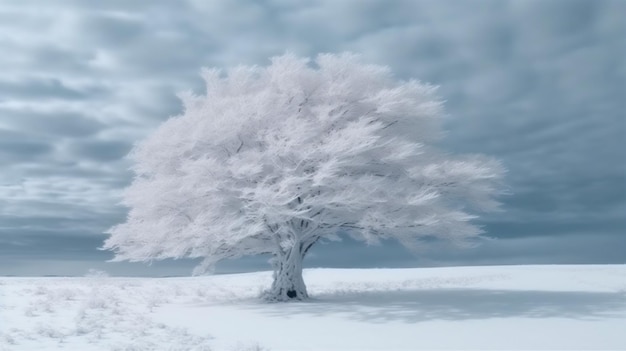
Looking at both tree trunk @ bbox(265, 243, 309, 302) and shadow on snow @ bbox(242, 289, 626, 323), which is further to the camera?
tree trunk @ bbox(265, 243, 309, 302)

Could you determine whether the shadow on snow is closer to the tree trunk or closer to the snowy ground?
the snowy ground

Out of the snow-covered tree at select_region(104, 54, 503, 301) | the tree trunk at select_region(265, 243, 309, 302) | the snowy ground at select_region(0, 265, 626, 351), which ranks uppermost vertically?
the snow-covered tree at select_region(104, 54, 503, 301)

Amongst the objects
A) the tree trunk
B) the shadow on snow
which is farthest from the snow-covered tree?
the shadow on snow

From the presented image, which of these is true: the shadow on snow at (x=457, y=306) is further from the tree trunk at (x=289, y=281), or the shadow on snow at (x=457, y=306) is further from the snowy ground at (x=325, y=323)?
the tree trunk at (x=289, y=281)

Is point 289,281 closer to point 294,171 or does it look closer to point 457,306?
point 294,171

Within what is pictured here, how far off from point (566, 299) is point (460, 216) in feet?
17.9

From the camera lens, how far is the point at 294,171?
58.6 ft

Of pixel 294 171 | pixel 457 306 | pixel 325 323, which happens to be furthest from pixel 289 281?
pixel 325 323

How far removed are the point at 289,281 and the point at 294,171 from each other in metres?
4.45

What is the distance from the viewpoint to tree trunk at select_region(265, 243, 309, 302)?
65.3 feet

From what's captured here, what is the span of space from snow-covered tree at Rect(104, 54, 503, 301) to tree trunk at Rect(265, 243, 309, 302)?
0.13 ft

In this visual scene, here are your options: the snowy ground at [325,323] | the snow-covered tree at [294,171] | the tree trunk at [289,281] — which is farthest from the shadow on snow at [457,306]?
the snow-covered tree at [294,171]

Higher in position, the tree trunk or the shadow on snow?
the tree trunk

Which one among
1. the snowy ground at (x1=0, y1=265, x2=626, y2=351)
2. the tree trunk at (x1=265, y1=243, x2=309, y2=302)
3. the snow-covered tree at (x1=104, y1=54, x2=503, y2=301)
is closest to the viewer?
the snowy ground at (x1=0, y1=265, x2=626, y2=351)
